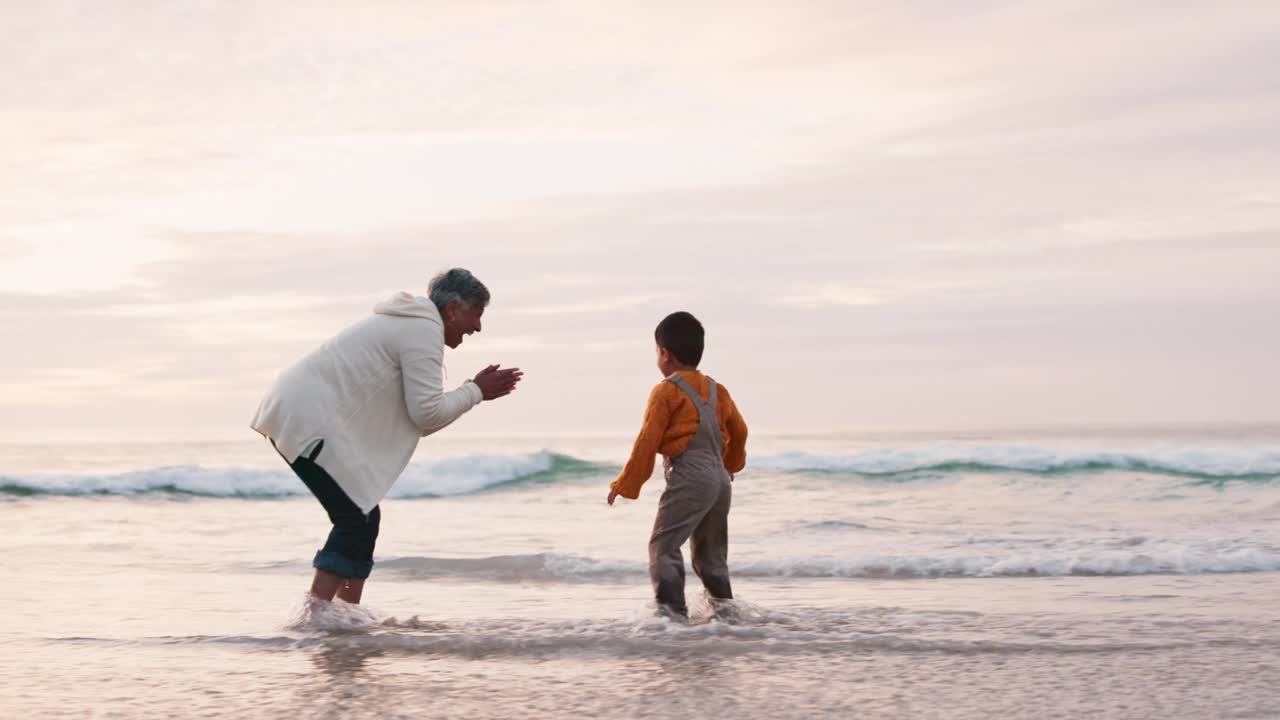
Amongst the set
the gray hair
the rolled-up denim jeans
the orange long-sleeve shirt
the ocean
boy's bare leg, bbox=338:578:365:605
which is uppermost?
the gray hair

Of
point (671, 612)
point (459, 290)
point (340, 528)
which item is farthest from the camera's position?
point (671, 612)

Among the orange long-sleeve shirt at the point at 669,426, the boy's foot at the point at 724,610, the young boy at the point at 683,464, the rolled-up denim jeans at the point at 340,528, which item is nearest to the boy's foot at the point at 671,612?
the young boy at the point at 683,464

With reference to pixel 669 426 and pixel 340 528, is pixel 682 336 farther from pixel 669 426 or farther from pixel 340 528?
pixel 340 528

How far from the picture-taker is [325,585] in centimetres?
506

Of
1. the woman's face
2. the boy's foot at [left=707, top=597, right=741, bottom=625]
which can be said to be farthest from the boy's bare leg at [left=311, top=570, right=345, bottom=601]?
the boy's foot at [left=707, top=597, right=741, bottom=625]

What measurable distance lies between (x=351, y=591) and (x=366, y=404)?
83 cm

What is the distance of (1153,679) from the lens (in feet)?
14.0

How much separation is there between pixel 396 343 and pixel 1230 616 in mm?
4277

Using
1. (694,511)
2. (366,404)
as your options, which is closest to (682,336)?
(694,511)

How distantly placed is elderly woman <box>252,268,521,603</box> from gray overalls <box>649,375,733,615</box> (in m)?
0.94

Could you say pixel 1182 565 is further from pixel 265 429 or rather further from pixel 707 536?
pixel 265 429

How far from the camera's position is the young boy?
5.34 metres

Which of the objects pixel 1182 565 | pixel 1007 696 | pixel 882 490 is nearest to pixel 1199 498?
pixel 882 490

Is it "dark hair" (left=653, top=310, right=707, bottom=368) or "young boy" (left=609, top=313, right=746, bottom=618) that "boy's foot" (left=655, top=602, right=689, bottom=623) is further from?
"dark hair" (left=653, top=310, right=707, bottom=368)
